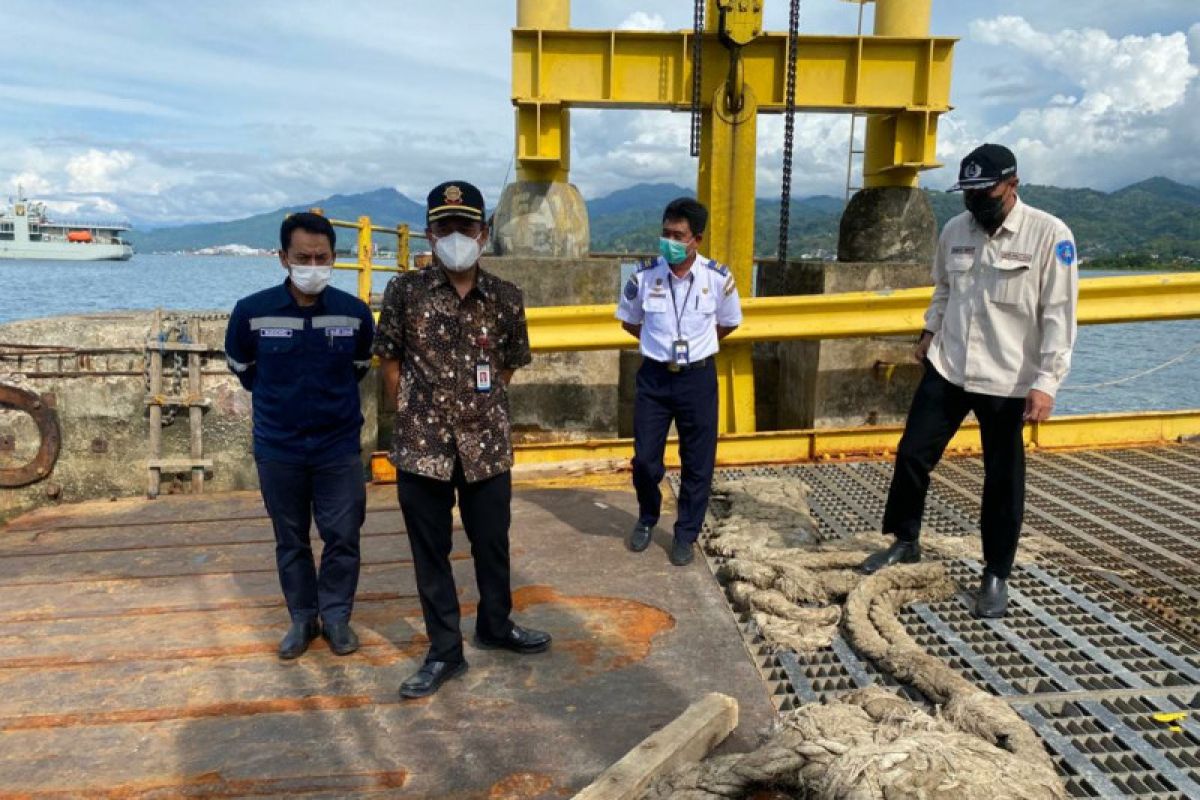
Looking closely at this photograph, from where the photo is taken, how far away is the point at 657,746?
8.07ft

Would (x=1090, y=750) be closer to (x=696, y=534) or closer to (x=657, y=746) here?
(x=657, y=746)

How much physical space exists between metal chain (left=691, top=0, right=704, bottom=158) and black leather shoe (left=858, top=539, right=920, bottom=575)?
3.75 m

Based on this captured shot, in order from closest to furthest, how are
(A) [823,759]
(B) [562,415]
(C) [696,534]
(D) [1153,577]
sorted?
(A) [823,759], (D) [1153,577], (C) [696,534], (B) [562,415]

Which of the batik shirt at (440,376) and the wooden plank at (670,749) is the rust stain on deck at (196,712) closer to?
the batik shirt at (440,376)

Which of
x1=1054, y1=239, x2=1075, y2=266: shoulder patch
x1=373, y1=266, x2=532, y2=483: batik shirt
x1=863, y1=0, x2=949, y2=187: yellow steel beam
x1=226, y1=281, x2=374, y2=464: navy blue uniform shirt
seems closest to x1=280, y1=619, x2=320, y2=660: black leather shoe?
x1=226, y1=281, x2=374, y2=464: navy blue uniform shirt

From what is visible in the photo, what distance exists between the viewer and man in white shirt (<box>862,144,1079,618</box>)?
11.4 feet

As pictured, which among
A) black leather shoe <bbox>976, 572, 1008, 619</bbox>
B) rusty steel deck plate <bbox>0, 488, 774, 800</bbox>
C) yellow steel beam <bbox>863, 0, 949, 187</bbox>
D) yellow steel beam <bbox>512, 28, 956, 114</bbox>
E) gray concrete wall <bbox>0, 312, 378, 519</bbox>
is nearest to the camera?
rusty steel deck plate <bbox>0, 488, 774, 800</bbox>

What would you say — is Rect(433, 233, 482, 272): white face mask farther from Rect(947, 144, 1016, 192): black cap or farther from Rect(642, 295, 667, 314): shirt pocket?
Rect(947, 144, 1016, 192): black cap

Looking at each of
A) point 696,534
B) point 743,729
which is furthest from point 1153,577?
point 743,729

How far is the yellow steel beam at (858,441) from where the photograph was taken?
614 centimetres

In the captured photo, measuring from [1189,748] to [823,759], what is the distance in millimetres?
1277

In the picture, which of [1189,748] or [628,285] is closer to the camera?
[1189,748]

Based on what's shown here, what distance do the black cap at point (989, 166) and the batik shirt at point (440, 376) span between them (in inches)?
83.6

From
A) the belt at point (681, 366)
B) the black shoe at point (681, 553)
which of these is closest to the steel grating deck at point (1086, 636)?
the black shoe at point (681, 553)
